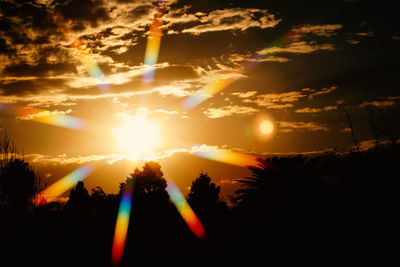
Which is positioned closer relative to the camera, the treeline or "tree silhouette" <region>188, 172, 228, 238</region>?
the treeline

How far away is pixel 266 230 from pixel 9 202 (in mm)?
16783

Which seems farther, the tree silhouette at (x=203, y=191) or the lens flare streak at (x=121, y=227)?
the tree silhouette at (x=203, y=191)

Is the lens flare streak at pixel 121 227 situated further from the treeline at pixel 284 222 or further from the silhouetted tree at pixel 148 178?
the silhouetted tree at pixel 148 178

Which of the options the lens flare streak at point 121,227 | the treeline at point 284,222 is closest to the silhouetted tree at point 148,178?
the lens flare streak at point 121,227

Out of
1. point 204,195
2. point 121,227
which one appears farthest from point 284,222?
point 204,195

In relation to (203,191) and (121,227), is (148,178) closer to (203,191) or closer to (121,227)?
(203,191)

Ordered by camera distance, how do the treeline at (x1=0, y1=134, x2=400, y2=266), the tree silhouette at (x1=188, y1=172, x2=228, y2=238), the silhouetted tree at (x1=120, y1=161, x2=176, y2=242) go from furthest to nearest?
the tree silhouette at (x1=188, y1=172, x2=228, y2=238) → the silhouetted tree at (x1=120, y1=161, x2=176, y2=242) → the treeline at (x1=0, y1=134, x2=400, y2=266)

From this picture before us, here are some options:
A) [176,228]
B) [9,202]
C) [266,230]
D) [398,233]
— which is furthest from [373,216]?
[176,228]

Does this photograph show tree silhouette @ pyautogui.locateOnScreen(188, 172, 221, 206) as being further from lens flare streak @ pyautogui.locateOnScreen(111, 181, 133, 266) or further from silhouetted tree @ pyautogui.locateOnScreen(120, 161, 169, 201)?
lens flare streak @ pyautogui.locateOnScreen(111, 181, 133, 266)

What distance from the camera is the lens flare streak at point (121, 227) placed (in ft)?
81.7

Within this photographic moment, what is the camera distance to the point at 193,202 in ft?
199

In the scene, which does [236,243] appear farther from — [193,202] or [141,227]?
[193,202]

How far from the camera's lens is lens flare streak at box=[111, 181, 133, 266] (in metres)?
24.9

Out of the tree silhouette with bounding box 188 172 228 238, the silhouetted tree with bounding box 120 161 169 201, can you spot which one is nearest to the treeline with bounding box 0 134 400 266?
the tree silhouette with bounding box 188 172 228 238
